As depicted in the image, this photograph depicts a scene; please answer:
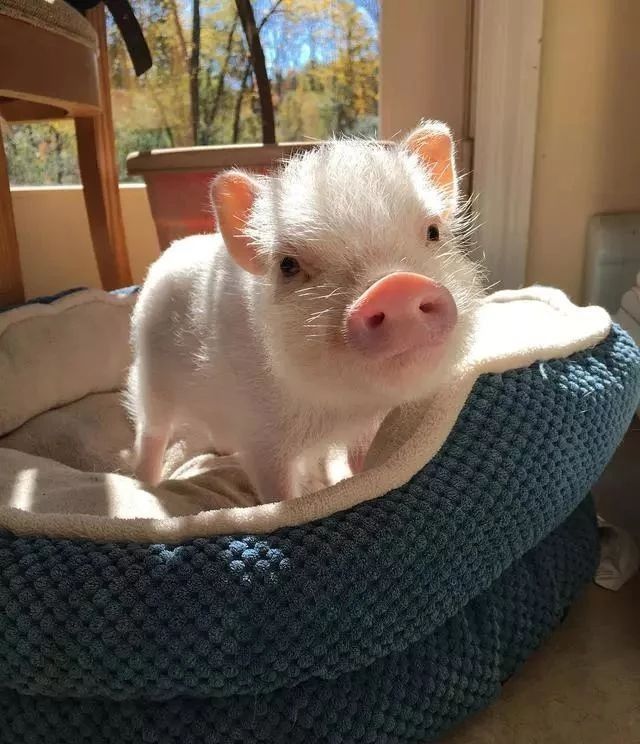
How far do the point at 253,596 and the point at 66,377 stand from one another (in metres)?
0.84

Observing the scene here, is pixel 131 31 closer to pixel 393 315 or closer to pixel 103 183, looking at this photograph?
pixel 103 183

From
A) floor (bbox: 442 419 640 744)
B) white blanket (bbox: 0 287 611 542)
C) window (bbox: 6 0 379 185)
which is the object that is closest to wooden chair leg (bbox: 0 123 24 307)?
white blanket (bbox: 0 287 611 542)

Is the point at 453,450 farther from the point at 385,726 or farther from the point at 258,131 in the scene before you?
the point at 258,131

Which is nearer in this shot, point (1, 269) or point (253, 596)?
point (253, 596)

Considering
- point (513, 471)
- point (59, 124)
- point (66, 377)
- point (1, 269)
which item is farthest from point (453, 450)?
point (59, 124)

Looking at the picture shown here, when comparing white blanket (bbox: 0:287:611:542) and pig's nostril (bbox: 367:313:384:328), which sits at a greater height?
pig's nostril (bbox: 367:313:384:328)

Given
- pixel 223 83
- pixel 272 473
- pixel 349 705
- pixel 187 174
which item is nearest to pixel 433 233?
pixel 272 473

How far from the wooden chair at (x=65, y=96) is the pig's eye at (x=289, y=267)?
810mm

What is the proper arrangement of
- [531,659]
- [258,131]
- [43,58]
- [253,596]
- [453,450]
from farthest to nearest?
[258,131] → [43,58] → [531,659] → [453,450] → [253,596]

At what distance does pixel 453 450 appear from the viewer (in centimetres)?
72

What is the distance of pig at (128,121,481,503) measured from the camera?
615 millimetres

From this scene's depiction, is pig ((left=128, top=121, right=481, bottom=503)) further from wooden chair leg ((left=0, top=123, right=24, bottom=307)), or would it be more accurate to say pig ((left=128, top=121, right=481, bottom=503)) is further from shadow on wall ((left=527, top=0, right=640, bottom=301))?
shadow on wall ((left=527, top=0, right=640, bottom=301))

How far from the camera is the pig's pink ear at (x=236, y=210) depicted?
78 centimetres

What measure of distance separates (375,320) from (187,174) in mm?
1020
